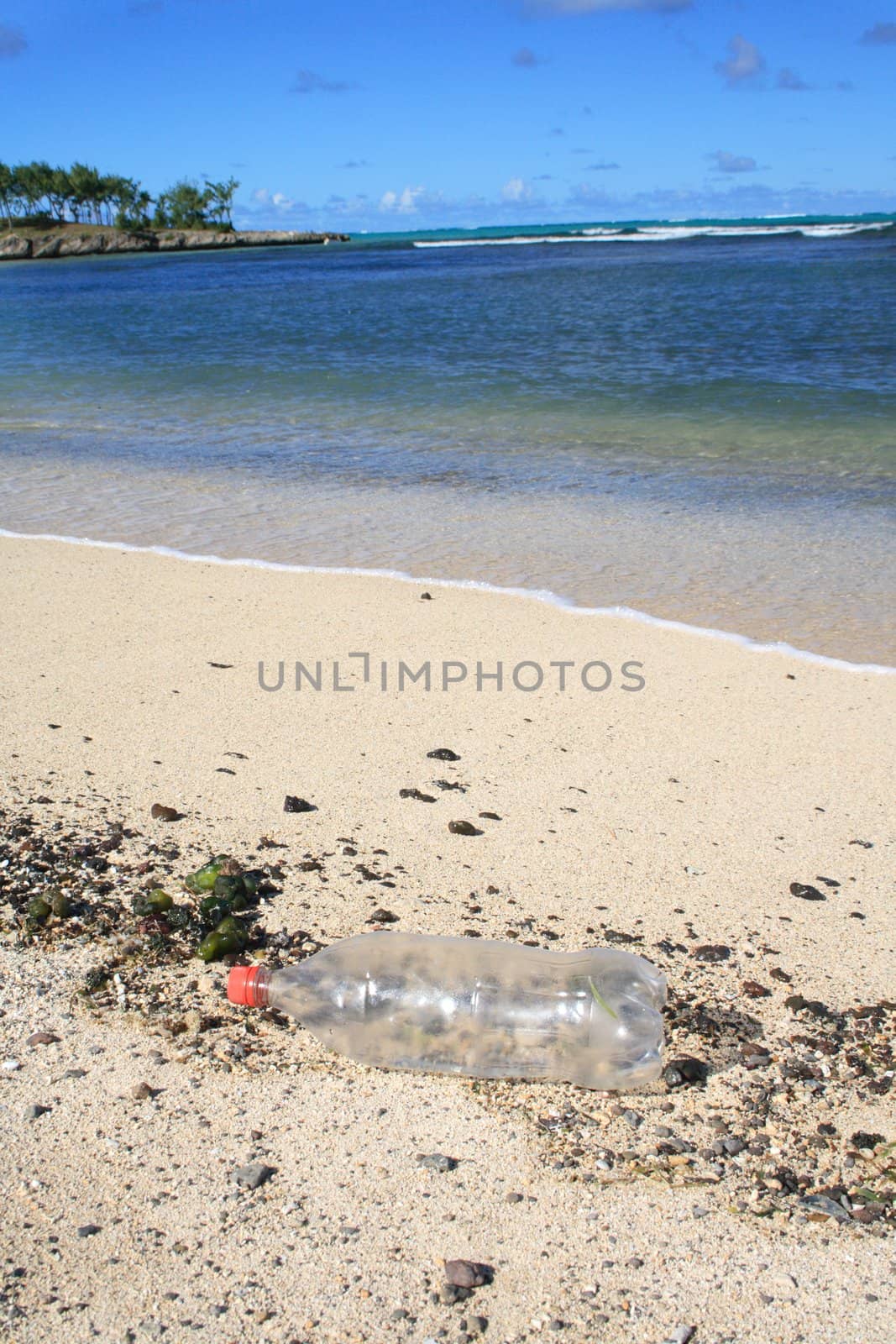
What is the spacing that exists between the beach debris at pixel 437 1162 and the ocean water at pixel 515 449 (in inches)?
142

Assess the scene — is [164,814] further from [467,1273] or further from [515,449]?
[515,449]

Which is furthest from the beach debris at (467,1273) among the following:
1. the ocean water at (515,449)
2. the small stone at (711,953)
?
the ocean water at (515,449)

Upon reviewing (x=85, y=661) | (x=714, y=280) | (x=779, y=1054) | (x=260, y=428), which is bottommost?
(x=779, y=1054)

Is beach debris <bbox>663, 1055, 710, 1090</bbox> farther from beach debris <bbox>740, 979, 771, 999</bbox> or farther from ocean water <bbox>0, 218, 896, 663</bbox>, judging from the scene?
ocean water <bbox>0, 218, 896, 663</bbox>

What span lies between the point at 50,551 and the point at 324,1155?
529 cm

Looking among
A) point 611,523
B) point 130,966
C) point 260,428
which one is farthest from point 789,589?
point 260,428

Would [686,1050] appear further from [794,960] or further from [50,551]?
[50,551]

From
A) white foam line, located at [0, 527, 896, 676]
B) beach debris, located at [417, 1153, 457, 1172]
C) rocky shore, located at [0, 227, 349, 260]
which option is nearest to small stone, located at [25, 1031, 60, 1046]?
beach debris, located at [417, 1153, 457, 1172]

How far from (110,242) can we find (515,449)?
9943cm

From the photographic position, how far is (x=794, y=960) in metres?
2.60

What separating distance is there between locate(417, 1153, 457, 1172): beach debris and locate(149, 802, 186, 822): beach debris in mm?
1485

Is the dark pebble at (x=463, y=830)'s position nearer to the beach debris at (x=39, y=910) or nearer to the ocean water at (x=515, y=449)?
the beach debris at (x=39, y=910)

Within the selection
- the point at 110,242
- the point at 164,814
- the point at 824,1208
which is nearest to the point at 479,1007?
the point at 824,1208

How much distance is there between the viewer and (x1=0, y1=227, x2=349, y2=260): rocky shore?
92.2m
